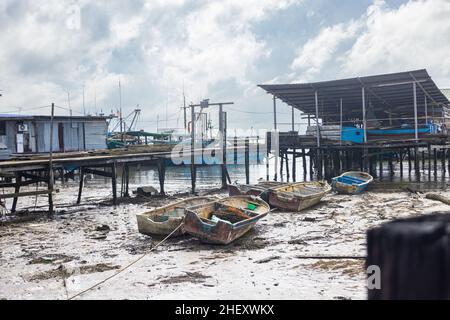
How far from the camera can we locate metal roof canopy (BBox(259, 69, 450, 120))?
21.2 m

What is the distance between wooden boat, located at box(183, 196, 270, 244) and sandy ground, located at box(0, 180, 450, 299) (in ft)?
0.98

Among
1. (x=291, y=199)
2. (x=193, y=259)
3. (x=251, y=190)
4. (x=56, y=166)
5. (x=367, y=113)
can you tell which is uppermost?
(x=367, y=113)

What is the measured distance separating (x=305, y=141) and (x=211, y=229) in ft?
56.0

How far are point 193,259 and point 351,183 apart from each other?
534 inches

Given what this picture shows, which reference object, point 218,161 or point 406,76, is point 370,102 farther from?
point 218,161

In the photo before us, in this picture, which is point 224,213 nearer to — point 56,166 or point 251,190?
point 251,190

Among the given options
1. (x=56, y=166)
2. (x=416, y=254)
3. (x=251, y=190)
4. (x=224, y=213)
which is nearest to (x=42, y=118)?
(x=56, y=166)

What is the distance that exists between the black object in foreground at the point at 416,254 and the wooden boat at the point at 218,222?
31.6ft

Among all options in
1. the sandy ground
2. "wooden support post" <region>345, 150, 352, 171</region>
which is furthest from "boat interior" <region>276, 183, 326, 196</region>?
"wooden support post" <region>345, 150, 352, 171</region>

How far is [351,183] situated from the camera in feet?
70.4

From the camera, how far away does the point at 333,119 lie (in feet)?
109

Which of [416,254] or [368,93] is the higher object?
[368,93]

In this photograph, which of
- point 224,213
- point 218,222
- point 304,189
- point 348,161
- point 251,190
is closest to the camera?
point 218,222

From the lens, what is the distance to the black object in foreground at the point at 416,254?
54.4 inches
